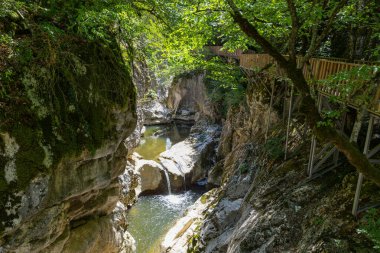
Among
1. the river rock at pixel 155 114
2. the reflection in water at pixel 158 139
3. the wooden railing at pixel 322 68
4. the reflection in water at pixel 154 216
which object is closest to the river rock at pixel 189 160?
the reflection in water at pixel 154 216

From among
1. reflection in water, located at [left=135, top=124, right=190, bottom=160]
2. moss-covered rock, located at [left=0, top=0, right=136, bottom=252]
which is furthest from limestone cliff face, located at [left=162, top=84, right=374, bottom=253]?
reflection in water, located at [left=135, top=124, right=190, bottom=160]

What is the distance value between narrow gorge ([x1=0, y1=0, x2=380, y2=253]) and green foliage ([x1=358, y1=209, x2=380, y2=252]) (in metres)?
0.03

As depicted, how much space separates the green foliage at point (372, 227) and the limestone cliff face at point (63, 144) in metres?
6.59

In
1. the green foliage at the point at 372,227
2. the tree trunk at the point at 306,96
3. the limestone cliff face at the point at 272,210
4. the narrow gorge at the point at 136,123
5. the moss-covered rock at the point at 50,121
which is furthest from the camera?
the limestone cliff face at the point at 272,210

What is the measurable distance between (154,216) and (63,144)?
1288cm

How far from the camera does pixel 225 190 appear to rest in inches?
576

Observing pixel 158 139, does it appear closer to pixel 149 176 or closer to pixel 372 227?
pixel 149 176

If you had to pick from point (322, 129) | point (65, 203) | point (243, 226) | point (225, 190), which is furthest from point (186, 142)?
point (322, 129)

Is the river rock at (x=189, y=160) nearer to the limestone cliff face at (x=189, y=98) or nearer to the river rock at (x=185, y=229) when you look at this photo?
the river rock at (x=185, y=229)

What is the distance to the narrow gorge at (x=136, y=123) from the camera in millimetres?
5684

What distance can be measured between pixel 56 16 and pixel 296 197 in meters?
8.66

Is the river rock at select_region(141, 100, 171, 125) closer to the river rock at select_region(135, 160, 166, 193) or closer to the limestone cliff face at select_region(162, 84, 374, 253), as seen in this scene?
the river rock at select_region(135, 160, 166, 193)

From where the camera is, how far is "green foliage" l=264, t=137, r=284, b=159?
40.1ft

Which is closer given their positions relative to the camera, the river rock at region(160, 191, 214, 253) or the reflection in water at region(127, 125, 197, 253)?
the river rock at region(160, 191, 214, 253)
